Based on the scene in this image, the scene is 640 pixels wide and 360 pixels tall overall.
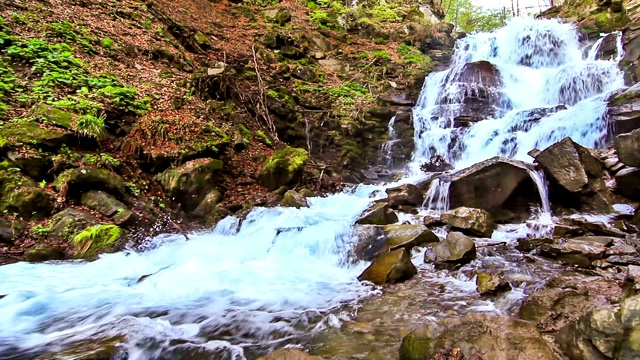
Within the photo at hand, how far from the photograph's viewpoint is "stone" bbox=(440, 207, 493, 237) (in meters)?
6.53

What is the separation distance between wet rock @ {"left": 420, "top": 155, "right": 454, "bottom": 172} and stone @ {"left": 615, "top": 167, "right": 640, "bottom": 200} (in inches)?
183

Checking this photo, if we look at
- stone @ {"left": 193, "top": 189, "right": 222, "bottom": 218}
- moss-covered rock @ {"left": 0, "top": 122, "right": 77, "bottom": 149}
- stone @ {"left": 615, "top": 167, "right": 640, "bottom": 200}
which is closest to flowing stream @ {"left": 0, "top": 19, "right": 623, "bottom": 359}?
stone @ {"left": 193, "top": 189, "right": 222, "bottom": 218}

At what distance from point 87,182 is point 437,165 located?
9.41 metres

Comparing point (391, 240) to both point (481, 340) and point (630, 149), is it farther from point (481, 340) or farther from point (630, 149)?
point (630, 149)

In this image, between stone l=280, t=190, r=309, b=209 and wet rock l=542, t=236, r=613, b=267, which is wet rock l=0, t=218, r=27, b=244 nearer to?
stone l=280, t=190, r=309, b=209

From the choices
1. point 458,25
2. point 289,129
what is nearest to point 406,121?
point 289,129

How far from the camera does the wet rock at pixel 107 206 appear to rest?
6.35 m

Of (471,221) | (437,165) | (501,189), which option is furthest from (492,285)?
(437,165)

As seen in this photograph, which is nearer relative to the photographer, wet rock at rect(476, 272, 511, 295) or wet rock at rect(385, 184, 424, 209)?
wet rock at rect(476, 272, 511, 295)

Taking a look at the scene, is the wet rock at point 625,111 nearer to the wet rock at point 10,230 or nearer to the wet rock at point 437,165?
the wet rock at point 437,165

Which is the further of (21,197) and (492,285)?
(21,197)

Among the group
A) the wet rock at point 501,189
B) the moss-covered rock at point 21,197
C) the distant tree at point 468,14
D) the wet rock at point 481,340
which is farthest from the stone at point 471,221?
the distant tree at point 468,14

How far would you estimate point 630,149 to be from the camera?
6711mm

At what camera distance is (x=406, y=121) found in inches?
517
